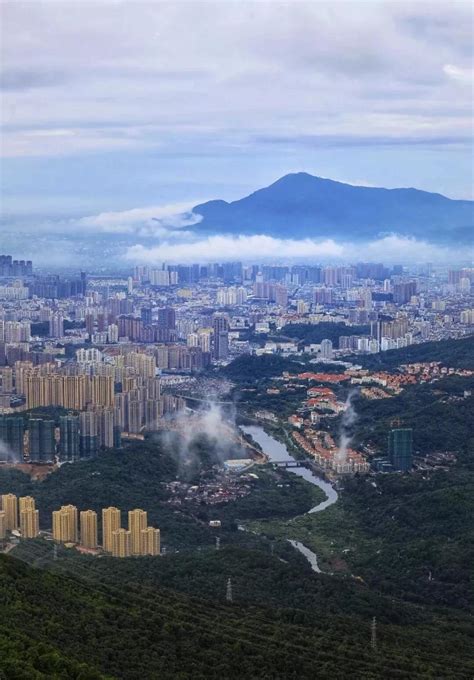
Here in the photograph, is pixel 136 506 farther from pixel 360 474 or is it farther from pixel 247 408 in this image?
pixel 247 408

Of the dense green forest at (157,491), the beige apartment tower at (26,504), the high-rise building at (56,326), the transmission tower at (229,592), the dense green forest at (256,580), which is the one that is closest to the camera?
the dense green forest at (256,580)

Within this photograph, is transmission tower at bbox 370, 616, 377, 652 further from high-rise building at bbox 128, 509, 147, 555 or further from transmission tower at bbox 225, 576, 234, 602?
high-rise building at bbox 128, 509, 147, 555

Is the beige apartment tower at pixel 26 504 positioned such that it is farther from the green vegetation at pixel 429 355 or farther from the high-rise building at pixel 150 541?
the green vegetation at pixel 429 355

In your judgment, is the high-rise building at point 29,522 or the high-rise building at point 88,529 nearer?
the high-rise building at point 88,529

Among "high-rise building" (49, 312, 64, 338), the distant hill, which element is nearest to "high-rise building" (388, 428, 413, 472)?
Answer: "high-rise building" (49, 312, 64, 338)

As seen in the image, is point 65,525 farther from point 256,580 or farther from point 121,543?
point 256,580

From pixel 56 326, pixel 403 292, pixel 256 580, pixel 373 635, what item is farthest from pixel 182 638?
pixel 403 292

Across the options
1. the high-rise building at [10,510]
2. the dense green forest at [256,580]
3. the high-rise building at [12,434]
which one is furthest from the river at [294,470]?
the high-rise building at [12,434]
